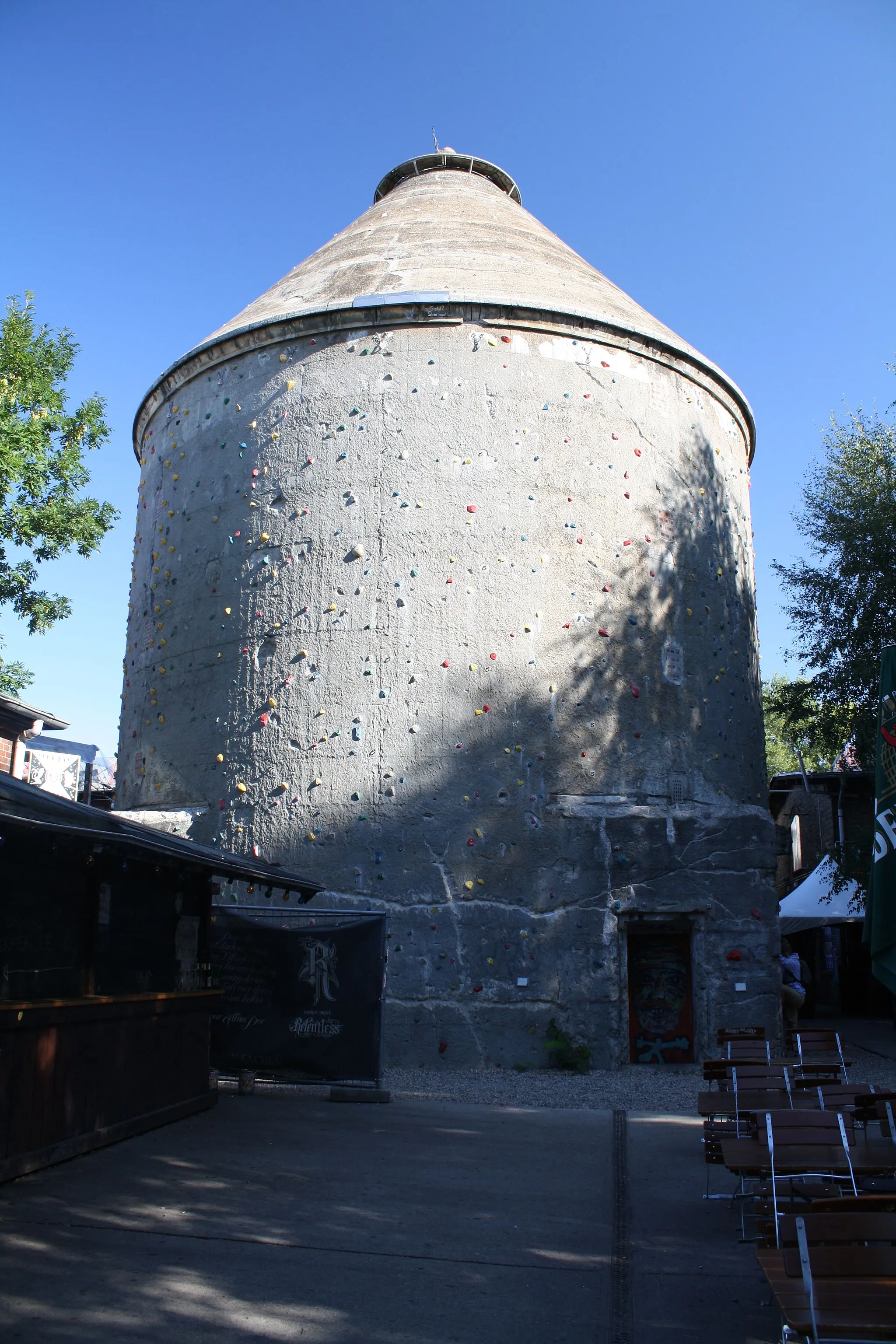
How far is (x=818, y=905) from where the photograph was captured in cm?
2214

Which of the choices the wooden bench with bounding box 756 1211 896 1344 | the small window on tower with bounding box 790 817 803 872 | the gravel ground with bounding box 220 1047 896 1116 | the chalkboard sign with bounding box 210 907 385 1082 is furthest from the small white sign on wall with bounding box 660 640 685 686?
the small window on tower with bounding box 790 817 803 872

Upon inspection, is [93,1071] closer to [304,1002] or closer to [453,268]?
[304,1002]

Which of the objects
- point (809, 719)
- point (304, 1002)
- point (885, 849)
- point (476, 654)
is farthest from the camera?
point (809, 719)

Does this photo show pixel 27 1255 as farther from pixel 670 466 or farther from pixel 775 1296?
pixel 670 466

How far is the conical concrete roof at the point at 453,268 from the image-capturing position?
15734 millimetres

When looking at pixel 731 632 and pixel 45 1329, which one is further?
pixel 731 632

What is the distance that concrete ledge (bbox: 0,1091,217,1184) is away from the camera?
21.5ft

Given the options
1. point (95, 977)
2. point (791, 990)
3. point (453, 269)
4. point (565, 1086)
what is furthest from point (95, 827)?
point (453, 269)

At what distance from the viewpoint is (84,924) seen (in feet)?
25.5

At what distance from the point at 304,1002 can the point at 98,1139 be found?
10.9 feet

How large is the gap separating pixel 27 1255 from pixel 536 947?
28.4ft

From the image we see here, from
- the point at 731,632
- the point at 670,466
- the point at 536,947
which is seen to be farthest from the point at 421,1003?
the point at 670,466

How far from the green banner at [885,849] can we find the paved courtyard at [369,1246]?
1.81 meters

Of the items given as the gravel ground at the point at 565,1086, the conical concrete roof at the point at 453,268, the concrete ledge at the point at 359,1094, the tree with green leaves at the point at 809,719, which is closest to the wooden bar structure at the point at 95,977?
the concrete ledge at the point at 359,1094
